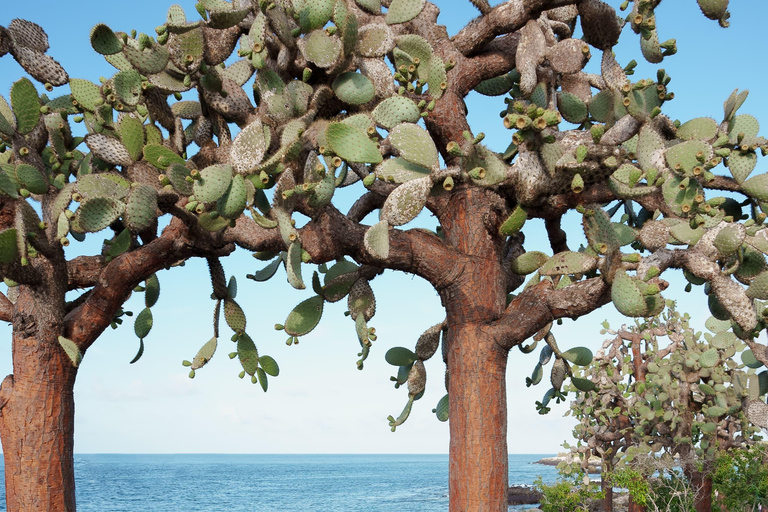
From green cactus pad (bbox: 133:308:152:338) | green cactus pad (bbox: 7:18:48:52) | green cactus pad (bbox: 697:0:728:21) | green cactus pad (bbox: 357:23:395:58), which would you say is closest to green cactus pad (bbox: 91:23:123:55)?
green cactus pad (bbox: 7:18:48:52)

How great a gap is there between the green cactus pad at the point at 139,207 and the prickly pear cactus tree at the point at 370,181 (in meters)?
0.02

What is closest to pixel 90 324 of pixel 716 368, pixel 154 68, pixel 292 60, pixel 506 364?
pixel 154 68

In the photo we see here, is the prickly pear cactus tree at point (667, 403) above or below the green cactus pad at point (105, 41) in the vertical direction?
below

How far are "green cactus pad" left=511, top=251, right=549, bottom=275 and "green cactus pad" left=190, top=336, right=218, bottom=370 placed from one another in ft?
8.43

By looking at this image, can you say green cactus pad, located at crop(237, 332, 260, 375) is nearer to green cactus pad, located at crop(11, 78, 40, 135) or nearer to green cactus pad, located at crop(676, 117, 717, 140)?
green cactus pad, located at crop(11, 78, 40, 135)

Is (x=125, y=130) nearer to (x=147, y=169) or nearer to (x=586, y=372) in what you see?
(x=147, y=169)

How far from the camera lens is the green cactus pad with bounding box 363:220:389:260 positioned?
3.91 metres

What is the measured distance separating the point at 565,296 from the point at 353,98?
1857 mm

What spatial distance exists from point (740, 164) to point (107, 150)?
14.3 ft

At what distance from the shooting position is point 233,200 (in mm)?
3953

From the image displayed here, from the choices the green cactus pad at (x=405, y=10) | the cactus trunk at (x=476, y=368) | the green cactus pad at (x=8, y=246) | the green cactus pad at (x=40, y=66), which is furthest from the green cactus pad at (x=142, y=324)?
the green cactus pad at (x=405, y=10)

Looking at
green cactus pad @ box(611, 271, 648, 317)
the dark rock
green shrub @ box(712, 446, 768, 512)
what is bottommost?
the dark rock

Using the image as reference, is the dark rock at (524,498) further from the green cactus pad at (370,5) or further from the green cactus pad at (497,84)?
the green cactus pad at (370,5)

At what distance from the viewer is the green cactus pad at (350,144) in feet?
12.6
